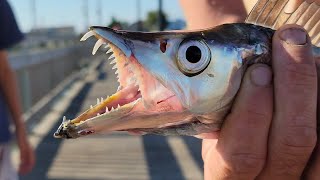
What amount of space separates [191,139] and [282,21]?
23.1ft

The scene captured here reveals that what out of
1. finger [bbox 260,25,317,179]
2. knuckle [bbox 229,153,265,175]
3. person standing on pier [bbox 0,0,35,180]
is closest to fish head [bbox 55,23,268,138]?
finger [bbox 260,25,317,179]

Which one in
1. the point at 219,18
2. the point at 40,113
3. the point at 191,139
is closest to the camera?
the point at 219,18

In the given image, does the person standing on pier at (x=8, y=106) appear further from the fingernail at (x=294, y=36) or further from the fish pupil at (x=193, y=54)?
the fingernail at (x=294, y=36)

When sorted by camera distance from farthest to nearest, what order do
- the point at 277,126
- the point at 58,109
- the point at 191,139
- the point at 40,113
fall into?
1. the point at 58,109
2. the point at 40,113
3. the point at 191,139
4. the point at 277,126

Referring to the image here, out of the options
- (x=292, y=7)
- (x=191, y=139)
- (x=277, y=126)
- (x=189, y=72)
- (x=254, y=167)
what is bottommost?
(x=191, y=139)

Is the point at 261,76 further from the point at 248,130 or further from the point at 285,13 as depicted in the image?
the point at 285,13

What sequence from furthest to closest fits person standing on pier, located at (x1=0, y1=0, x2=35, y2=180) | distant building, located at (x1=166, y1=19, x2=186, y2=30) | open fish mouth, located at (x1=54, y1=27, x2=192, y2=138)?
distant building, located at (x1=166, y1=19, x2=186, y2=30) → person standing on pier, located at (x1=0, y1=0, x2=35, y2=180) → open fish mouth, located at (x1=54, y1=27, x2=192, y2=138)

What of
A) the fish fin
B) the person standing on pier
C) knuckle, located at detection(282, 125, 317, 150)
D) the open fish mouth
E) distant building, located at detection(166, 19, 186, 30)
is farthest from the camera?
distant building, located at detection(166, 19, 186, 30)

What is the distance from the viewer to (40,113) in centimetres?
1135

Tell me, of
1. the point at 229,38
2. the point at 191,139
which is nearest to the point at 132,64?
the point at 229,38

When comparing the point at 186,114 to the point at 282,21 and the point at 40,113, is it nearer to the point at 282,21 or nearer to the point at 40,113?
the point at 282,21

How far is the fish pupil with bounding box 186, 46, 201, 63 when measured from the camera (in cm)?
203

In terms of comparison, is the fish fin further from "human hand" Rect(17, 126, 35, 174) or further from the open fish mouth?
"human hand" Rect(17, 126, 35, 174)

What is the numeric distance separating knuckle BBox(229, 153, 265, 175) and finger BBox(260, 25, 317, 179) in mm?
92
